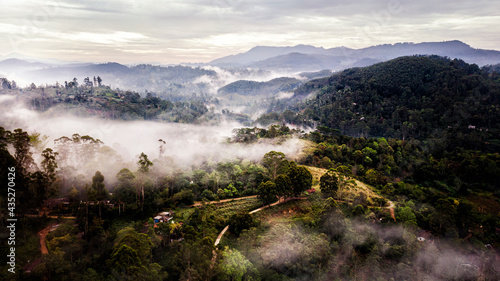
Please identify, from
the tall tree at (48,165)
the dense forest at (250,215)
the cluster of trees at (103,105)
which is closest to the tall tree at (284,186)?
the dense forest at (250,215)

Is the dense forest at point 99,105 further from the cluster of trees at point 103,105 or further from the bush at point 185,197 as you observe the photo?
the bush at point 185,197

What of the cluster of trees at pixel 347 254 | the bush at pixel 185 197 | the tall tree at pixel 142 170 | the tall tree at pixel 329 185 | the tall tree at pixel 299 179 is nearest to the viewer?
the cluster of trees at pixel 347 254

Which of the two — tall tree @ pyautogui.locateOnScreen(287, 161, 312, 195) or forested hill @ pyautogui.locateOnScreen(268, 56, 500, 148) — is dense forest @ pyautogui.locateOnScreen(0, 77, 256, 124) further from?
tall tree @ pyautogui.locateOnScreen(287, 161, 312, 195)

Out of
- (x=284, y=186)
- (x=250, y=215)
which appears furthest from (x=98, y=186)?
(x=284, y=186)

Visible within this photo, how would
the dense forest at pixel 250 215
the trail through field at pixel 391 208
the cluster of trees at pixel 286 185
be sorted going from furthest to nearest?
the cluster of trees at pixel 286 185 → the trail through field at pixel 391 208 → the dense forest at pixel 250 215

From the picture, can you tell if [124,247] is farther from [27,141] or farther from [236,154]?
[236,154]

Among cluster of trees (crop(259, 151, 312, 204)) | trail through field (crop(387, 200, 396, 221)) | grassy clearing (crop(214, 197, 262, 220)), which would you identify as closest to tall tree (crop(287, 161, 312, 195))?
cluster of trees (crop(259, 151, 312, 204))

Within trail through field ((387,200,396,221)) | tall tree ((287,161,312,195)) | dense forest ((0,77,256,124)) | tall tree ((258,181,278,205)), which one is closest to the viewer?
trail through field ((387,200,396,221))

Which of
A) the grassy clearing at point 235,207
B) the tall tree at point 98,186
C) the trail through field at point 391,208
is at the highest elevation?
the tall tree at point 98,186

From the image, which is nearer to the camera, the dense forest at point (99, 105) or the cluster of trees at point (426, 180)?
the cluster of trees at point (426, 180)
